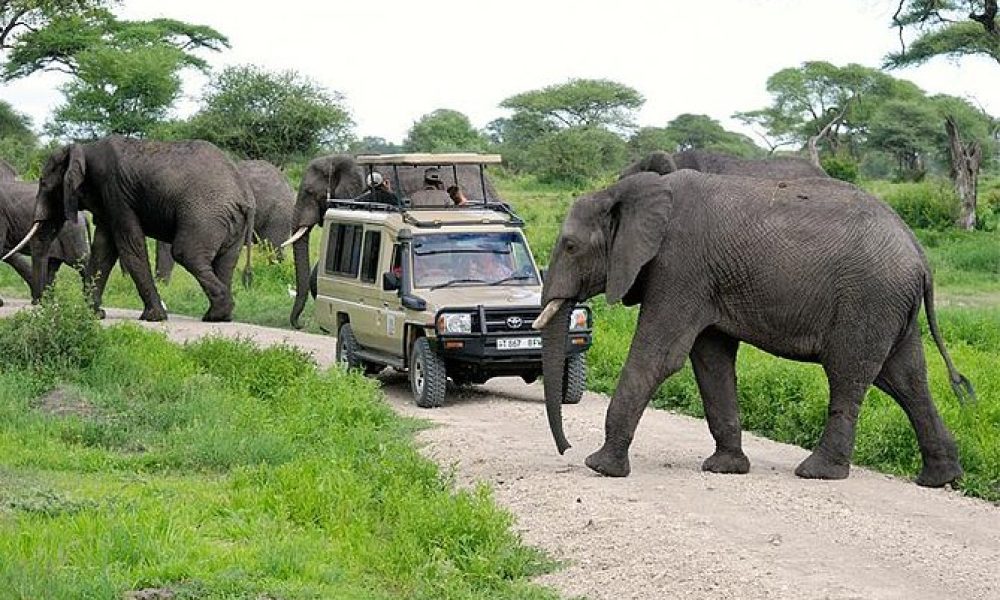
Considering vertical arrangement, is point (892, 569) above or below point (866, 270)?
below

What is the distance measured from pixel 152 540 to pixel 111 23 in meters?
41.4

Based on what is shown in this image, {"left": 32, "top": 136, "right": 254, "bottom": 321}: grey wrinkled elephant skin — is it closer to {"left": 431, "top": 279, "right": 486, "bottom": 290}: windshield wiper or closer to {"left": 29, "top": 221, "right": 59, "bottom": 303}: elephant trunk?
{"left": 29, "top": 221, "right": 59, "bottom": 303}: elephant trunk

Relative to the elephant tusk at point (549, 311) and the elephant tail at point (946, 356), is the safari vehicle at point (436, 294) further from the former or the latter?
the elephant tail at point (946, 356)

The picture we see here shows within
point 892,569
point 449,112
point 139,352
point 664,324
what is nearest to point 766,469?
point 664,324

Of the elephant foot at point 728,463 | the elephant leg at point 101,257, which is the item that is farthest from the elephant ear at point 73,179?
the elephant foot at point 728,463

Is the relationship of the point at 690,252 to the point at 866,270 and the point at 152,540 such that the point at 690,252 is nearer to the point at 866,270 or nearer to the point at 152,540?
the point at 866,270

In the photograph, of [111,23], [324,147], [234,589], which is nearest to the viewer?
[234,589]

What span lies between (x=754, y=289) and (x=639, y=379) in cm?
88

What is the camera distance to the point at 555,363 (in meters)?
10.1

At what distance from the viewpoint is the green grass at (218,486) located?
7.47 metres

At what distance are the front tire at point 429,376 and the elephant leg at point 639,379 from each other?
3.12m

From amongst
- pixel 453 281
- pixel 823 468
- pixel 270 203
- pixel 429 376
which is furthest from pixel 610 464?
pixel 270 203

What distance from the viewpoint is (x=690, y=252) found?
395 inches

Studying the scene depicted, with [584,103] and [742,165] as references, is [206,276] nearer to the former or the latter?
[742,165]
